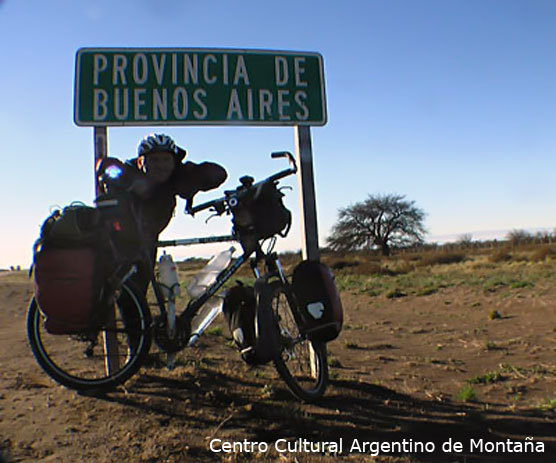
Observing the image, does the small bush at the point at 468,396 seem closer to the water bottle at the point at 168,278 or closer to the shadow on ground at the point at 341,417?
the shadow on ground at the point at 341,417

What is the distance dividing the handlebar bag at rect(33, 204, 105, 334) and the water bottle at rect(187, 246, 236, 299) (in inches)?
31.1

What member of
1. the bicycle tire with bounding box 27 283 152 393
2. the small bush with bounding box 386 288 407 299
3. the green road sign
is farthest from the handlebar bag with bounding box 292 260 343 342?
the small bush with bounding box 386 288 407 299

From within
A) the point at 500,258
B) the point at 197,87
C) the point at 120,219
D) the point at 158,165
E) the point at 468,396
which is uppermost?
the point at 197,87

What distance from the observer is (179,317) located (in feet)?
12.4

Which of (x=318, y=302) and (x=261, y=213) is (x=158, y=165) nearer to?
(x=261, y=213)

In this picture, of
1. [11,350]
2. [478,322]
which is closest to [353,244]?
[478,322]

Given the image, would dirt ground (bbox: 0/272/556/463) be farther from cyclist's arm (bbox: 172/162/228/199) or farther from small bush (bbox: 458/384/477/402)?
cyclist's arm (bbox: 172/162/228/199)

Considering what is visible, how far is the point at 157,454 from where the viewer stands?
3105 mm

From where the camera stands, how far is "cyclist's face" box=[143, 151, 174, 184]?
418 centimetres

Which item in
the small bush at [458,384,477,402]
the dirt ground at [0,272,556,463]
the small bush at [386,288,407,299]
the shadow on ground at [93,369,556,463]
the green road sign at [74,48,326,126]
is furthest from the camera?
the small bush at [386,288,407,299]

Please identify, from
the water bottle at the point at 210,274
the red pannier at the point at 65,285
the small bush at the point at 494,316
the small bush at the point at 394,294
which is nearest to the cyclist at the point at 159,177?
the water bottle at the point at 210,274

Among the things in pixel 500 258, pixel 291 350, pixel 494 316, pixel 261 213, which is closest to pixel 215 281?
pixel 261 213

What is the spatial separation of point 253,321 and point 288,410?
2.33 ft

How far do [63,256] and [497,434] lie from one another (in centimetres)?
314
